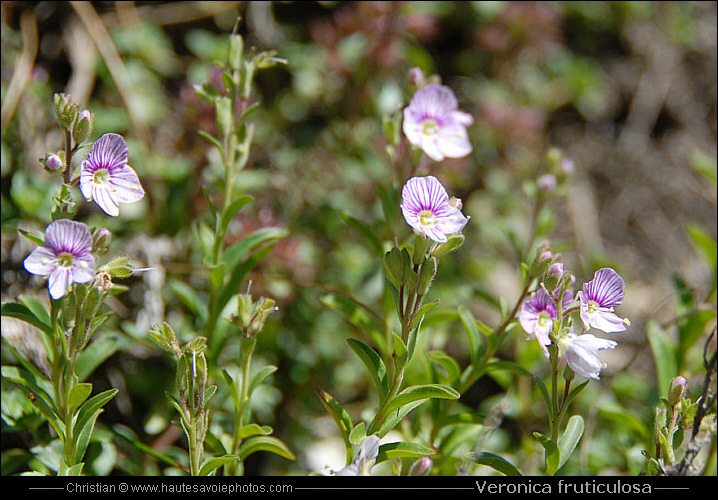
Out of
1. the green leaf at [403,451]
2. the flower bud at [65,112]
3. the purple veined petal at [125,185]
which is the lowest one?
the green leaf at [403,451]

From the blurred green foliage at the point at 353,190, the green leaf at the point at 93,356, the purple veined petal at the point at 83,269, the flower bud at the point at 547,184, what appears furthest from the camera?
the flower bud at the point at 547,184

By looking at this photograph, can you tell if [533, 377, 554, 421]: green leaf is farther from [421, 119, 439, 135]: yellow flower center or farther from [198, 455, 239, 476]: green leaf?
[421, 119, 439, 135]: yellow flower center

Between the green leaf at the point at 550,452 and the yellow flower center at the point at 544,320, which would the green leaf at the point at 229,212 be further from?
the green leaf at the point at 550,452

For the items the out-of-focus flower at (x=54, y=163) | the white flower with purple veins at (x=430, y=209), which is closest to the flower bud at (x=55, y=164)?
the out-of-focus flower at (x=54, y=163)

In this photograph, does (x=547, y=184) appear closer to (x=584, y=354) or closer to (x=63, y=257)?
(x=584, y=354)

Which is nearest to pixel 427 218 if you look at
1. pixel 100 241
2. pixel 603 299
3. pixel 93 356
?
pixel 603 299

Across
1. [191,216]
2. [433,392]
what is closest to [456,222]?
[433,392]
